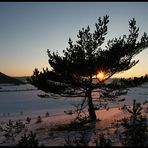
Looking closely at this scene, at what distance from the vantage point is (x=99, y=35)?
1692 centimetres

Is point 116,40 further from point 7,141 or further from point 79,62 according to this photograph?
point 7,141

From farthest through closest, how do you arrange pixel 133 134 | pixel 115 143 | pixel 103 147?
pixel 115 143 < pixel 133 134 < pixel 103 147

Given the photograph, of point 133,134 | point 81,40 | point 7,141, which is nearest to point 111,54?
point 81,40

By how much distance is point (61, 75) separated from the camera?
18.1m

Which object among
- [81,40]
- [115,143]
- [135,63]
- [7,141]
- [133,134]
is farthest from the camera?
[135,63]

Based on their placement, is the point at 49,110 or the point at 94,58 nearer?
the point at 94,58

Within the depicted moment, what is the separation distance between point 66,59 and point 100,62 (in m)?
1.82

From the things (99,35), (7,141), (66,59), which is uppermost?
(99,35)

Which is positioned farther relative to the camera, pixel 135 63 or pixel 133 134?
pixel 135 63

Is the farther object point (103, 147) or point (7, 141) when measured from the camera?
point (7, 141)

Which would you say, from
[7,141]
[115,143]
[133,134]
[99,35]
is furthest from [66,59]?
[133,134]

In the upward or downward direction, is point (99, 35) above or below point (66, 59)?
above

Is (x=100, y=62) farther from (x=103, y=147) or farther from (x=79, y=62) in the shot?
(x=103, y=147)

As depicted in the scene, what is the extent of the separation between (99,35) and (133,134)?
954cm
